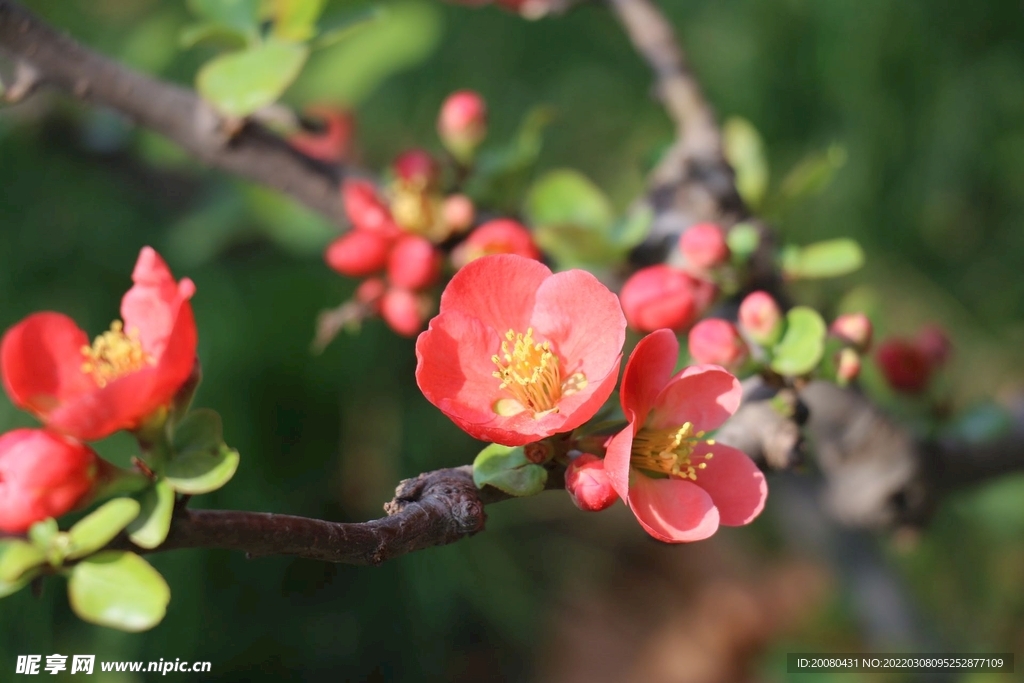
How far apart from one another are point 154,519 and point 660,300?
310mm

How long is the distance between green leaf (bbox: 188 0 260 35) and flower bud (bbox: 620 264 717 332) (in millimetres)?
341

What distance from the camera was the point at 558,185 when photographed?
72 centimetres

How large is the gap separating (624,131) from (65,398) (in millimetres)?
1213

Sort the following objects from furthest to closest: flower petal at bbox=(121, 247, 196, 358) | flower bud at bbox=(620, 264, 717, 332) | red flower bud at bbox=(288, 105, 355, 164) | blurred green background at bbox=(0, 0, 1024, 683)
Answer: blurred green background at bbox=(0, 0, 1024, 683) → red flower bud at bbox=(288, 105, 355, 164) → flower bud at bbox=(620, 264, 717, 332) → flower petal at bbox=(121, 247, 196, 358)

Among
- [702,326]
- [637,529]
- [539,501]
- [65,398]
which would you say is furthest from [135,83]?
[637,529]

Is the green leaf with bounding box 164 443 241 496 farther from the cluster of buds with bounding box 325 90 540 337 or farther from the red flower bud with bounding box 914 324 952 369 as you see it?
the red flower bud with bounding box 914 324 952 369

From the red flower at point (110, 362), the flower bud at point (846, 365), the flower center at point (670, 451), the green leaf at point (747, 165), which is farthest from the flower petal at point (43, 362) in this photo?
the green leaf at point (747, 165)

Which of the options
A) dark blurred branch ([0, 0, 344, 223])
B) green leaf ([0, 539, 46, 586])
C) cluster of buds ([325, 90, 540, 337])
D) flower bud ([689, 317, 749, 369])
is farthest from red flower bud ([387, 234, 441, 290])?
green leaf ([0, 539, 46, 586])

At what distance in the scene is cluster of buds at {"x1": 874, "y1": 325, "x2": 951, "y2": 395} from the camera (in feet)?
2.34

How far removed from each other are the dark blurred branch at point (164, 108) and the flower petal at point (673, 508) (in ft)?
1.35

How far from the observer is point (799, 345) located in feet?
1.64

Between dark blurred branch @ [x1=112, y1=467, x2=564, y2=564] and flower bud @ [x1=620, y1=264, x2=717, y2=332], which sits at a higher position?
dark blurred branch @ [x1=112, y1=467, x2=564, y2=564]

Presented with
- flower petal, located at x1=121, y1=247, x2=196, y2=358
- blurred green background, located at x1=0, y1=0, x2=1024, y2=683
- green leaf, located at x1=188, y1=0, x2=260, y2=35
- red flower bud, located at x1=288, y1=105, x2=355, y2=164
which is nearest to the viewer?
flower petal, located at x1=121, y1=247, x2=196, y2=358

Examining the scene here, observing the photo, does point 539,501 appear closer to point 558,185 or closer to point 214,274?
point 214,274
